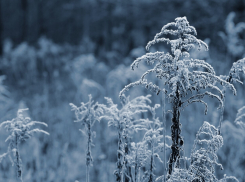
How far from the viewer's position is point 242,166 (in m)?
3.33

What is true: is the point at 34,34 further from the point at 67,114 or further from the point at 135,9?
the point at 67,114

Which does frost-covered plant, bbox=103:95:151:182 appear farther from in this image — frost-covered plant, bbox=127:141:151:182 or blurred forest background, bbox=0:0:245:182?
blurred forest background, bbox=0:0:245:182

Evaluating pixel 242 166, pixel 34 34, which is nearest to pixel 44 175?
pixel 242 166

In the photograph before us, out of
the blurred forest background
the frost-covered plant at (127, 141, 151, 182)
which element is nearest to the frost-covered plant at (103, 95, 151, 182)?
the frost-covered plant at (127, 141, 151, 182)

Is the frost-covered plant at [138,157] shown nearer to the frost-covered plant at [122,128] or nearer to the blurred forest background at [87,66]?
the frost-covered plant at [122,128]

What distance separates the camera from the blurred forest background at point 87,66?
352 centimetres

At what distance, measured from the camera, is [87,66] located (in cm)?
587

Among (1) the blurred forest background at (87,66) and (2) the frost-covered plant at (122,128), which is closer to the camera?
(2) the frost-covered plant at (122,128)

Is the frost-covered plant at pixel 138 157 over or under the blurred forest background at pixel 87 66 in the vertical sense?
under

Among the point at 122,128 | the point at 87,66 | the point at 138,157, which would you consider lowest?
the point at 138,157

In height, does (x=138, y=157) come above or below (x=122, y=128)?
below

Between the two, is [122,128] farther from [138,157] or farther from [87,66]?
[87,66]

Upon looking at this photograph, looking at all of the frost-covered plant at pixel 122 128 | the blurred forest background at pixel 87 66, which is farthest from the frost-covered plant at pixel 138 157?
the blurred forest background at pixel 87 66

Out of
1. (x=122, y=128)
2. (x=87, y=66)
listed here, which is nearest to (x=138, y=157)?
(x=122, y=128)
